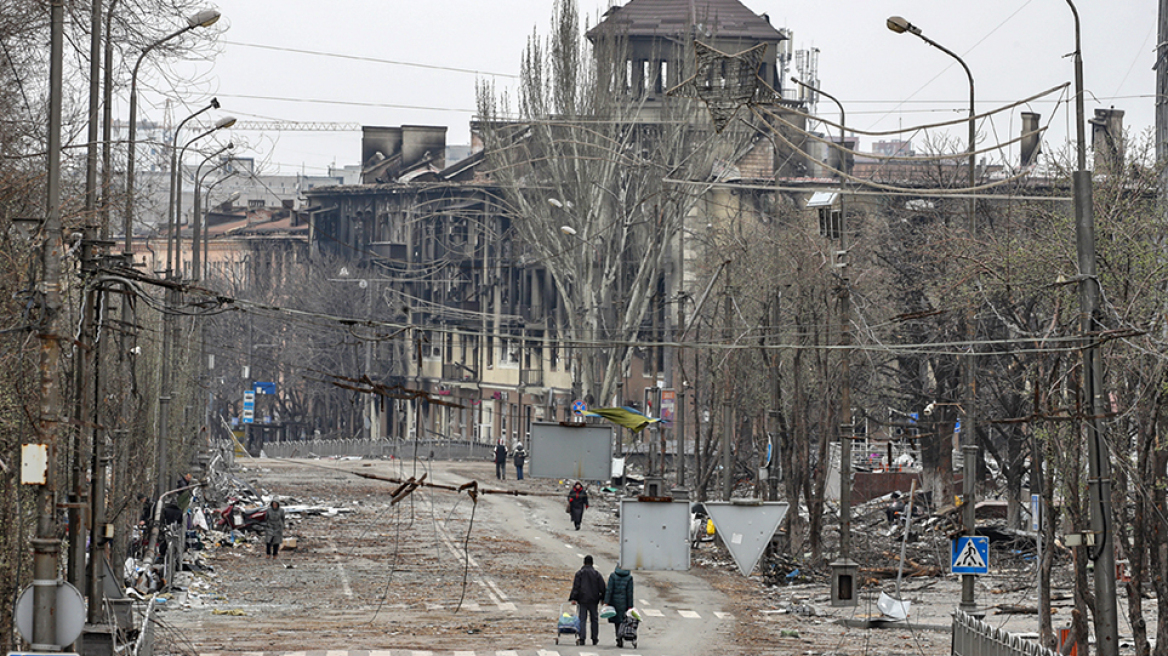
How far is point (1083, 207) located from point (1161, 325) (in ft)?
13.2

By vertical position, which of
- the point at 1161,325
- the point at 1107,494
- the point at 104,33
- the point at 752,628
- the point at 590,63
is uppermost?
the point at 590,63

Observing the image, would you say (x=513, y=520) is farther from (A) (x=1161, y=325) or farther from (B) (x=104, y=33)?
→ (A) (x=1161, y=325)

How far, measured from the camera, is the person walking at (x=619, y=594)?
23812mm

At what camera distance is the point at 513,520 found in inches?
1829

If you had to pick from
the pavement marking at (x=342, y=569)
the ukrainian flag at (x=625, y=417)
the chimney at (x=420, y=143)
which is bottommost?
the pavement marking at (x=342, y=569)

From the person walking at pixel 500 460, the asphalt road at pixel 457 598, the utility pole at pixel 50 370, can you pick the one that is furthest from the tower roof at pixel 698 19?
the utility pole at pixel 50 370

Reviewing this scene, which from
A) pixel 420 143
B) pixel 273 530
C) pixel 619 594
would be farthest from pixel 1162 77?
pixel 420 143

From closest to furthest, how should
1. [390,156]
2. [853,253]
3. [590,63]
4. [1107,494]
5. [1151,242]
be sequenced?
[1107,494]
[1151,242]
[853,253]
[590,63]
[390,156]

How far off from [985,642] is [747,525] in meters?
6.72

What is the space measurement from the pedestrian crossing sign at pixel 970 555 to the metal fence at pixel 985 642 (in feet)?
4.94

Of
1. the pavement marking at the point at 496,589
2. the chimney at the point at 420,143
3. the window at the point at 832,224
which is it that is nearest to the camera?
the window at the point at 832,224

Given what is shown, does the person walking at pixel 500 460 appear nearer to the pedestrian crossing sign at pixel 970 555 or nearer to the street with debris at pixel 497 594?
the street with debris at pixel 497 594

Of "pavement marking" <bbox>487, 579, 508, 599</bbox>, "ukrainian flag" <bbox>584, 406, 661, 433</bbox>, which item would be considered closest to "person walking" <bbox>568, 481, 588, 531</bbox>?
"pavement marking" <bbox>487, 579, 508, 599</bbox>

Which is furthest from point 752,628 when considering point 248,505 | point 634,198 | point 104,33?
point 634,198
